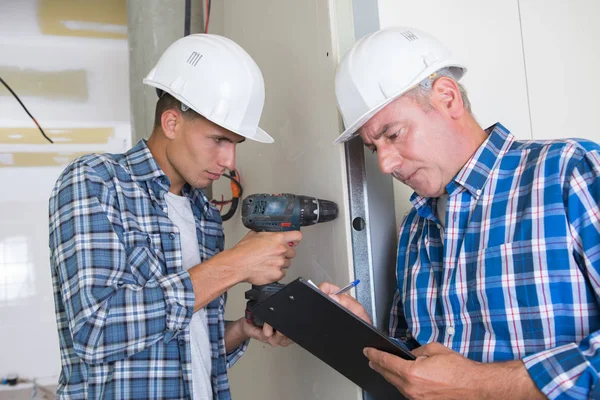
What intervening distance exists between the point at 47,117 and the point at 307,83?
2948 millimetres

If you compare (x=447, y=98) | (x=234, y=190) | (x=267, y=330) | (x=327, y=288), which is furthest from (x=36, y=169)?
(x=447, y=98)

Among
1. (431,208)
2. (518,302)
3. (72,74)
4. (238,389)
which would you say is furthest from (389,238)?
(72,74)

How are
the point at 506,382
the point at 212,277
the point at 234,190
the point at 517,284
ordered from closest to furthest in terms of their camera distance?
the point at 506,382 < the point at 517,284 < the point at 212,277 < the point at 234,190

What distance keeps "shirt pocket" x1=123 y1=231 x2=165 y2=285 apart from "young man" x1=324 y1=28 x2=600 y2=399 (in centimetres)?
43

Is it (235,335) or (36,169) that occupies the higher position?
(36,169)

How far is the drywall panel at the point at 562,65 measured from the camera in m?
1.66

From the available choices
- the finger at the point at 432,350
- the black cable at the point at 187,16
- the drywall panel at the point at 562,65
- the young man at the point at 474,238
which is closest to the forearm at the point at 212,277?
the young man at the point at 474,238

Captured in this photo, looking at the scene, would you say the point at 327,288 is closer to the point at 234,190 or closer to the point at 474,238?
the point at 474,238

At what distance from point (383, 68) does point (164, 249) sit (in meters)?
0.70

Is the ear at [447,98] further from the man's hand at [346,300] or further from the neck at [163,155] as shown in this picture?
the neck at [163,155]

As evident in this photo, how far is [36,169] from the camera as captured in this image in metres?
4.05

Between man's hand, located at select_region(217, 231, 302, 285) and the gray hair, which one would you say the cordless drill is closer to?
man's hand, located at select_region(217, 231, 302, 285)

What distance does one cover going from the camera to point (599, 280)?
0.95 m

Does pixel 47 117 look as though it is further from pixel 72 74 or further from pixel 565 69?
pixel 565 69
